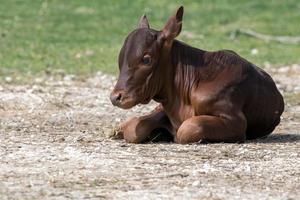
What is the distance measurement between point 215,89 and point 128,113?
8.45 ft

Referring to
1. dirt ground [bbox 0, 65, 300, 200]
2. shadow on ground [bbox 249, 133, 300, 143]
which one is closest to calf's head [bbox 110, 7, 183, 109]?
dirt ground [bbox 0, 65, 300, 200]

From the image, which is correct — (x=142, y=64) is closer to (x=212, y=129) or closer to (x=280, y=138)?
(x=212, y=129)

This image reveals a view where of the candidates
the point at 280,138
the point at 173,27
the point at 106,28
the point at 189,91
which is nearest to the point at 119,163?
the point at 189,91

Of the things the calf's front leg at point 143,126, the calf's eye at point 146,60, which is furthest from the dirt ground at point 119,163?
the calf's eye at point 146,60

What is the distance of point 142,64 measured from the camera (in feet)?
34.7

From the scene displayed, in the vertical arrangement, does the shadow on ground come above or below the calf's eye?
below

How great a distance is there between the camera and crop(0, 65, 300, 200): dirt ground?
27.8 feet

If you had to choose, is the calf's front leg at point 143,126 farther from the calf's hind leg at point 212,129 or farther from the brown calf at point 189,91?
the calf's hind leg at point 212,129

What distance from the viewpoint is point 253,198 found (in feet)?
27.2

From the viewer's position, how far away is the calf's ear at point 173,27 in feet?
35.0

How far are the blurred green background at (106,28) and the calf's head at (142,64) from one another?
19.2 feet

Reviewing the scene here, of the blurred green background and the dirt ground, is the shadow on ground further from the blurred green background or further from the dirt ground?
the blurred green background

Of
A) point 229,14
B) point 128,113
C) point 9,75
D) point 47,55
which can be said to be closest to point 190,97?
point 128,113

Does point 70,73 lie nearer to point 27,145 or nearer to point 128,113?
point 128,113
